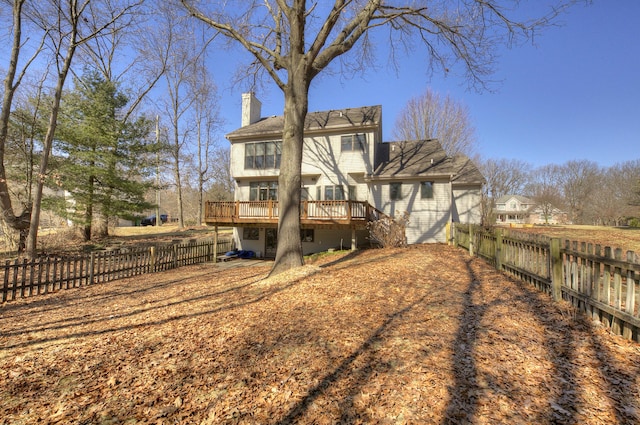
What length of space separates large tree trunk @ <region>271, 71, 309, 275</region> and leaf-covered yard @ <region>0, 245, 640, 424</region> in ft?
7.31

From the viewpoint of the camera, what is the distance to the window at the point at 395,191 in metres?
17.1

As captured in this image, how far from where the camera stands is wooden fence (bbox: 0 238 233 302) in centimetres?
738

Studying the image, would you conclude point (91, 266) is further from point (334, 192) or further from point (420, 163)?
point (420, 163)

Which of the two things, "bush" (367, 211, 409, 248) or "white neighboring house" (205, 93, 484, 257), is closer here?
"bush" (367, 211, 409, 248)

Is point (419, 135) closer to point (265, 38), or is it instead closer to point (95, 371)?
point (265, 38)

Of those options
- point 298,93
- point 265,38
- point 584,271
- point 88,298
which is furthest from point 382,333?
point 265,38

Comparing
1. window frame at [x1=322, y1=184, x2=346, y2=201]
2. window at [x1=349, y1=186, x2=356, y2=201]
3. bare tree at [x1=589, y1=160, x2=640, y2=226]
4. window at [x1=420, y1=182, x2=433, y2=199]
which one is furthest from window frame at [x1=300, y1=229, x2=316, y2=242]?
bare tree at [x1=589, y1=160, x2=640, y2=226]

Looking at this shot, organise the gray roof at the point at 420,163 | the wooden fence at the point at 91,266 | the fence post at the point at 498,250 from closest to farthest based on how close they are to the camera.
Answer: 1. the wooden fence at the point at 91,266
2. the fence post at the point at 498,250
3. the gray roof at the point at 420,163

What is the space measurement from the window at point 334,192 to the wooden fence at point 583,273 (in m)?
10.8

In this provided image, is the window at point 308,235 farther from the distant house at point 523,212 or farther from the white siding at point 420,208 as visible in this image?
the distant house at point 523,212

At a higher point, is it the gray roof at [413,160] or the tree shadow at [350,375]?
the gray roof at [413,160]

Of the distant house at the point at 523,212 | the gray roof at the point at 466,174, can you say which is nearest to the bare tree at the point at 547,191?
the distant house at the point at 523,212

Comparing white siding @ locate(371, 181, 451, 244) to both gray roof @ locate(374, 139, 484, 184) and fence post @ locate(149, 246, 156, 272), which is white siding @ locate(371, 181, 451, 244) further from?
fence post @ locate(149, 246, 156, 272)

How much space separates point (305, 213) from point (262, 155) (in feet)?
20.8
